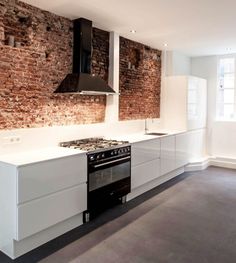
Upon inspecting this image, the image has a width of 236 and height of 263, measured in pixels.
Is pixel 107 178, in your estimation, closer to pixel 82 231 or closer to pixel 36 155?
pixel 82 231

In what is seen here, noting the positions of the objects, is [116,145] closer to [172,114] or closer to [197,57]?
[172,114]

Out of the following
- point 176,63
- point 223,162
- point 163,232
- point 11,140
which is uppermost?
point 176,63

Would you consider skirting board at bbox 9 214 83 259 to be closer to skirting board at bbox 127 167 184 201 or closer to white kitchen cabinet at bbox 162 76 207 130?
skirting board at bbox 127 167 184 201

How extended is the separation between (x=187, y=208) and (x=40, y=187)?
7.44ft

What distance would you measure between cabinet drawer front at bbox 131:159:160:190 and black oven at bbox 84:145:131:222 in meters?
0.16

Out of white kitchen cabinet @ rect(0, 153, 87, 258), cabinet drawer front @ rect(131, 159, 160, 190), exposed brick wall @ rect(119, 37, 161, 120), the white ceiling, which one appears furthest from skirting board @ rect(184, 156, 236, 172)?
white kitchen cabinet @ rect(0, 153, 87, 258)

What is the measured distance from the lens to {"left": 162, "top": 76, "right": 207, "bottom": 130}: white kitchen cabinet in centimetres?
598

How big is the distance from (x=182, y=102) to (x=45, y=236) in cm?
418

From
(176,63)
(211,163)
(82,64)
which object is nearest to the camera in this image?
(82,64)

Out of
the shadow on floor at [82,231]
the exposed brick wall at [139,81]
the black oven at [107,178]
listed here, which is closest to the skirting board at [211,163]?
the exposed brick wall at [139,81]

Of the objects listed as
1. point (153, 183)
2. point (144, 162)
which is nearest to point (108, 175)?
point (144, 162)

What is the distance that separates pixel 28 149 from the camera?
3.41 metres

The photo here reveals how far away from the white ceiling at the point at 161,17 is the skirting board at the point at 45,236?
2688 millimetres

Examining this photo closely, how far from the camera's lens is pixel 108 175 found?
3697 millimetres
